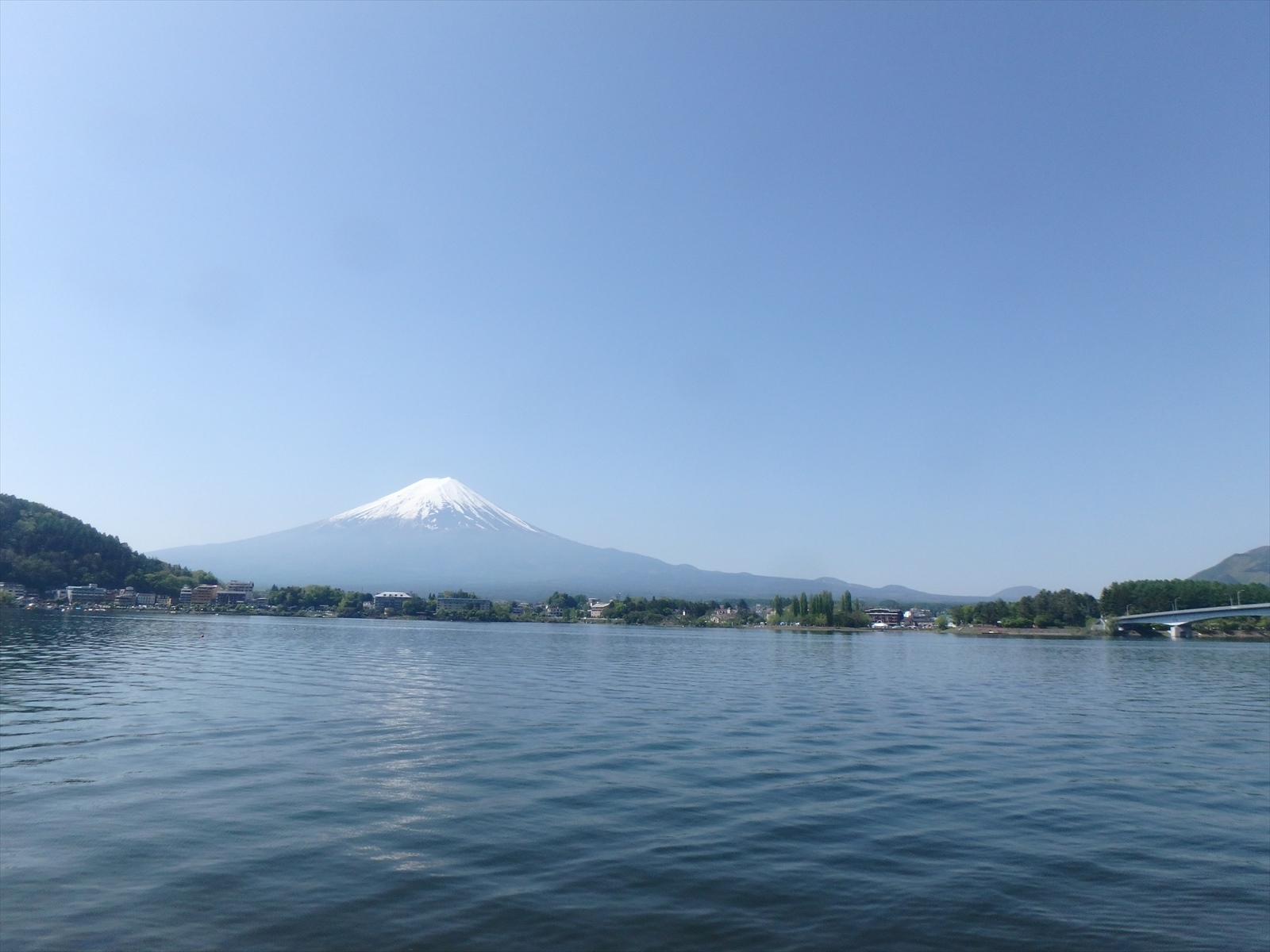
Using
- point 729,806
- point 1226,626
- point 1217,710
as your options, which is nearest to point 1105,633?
point 1226,626

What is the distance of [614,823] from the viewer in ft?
40.9

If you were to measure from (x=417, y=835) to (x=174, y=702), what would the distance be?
1871 cm

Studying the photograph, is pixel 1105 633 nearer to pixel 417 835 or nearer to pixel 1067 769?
pixel 1067 769

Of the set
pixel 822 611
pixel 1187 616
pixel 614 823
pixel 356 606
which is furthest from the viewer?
pixel 356 606

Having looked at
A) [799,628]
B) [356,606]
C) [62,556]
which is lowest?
[799,628]

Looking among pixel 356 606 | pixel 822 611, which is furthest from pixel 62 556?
pixel 822 611

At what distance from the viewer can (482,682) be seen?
Result: 34.5 m

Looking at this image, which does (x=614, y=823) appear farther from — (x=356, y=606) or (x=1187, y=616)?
(x=356, y=606)

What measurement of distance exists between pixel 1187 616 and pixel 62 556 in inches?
7790

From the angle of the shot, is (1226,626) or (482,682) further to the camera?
(1226,626)

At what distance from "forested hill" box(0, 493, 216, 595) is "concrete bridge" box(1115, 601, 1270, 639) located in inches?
7145

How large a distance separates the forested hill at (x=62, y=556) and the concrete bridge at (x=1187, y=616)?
18148cm

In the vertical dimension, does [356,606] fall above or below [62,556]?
below

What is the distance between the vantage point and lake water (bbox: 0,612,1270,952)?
8578 mm
